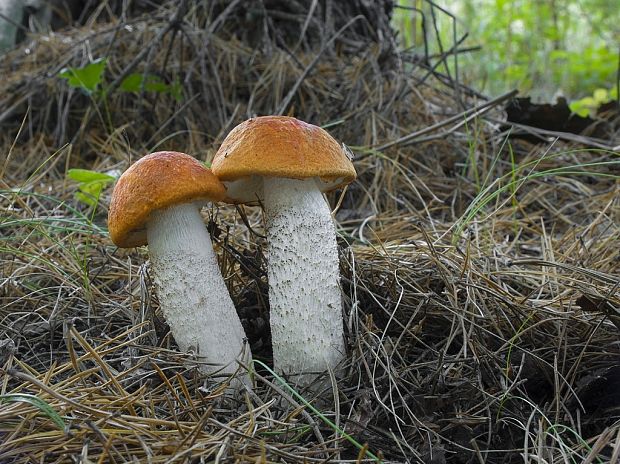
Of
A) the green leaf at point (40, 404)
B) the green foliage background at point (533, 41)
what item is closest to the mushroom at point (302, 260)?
the green leaf at point (40, 404)

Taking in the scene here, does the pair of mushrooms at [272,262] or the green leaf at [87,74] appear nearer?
the pair of mushrooms at [272,262]

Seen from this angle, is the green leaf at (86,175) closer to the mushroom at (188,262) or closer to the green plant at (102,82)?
the mushroom at (188,262)

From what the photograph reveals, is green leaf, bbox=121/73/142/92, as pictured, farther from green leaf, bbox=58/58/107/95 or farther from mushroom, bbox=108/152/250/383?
mushroom, bbox=108/152/250/383

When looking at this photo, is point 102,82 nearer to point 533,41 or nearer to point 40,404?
point 40,404

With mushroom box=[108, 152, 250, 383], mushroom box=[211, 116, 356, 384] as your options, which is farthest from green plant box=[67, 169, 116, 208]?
mushroom box=[211, 116, 356, 384]

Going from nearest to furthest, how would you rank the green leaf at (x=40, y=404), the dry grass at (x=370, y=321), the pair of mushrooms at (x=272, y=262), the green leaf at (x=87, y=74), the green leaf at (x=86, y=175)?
the green leaf at (x=40, y=404)
the dry grass at (x=370, y=321)
the pair of mushrooms at (x=272, y=262)
the green leaf at (x=86, y=175)
the green leaf at (x=87, y=74)

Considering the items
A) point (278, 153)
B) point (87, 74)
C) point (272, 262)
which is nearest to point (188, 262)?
point (272, 262)
